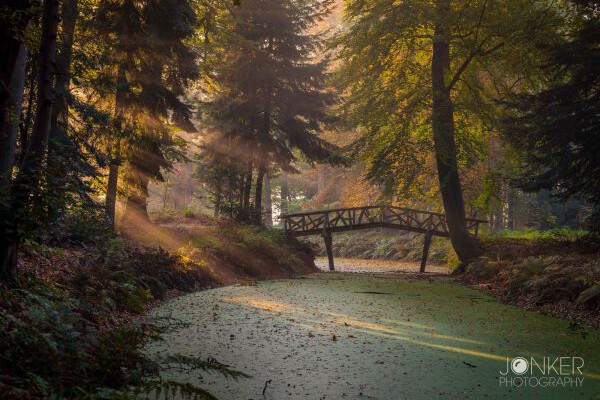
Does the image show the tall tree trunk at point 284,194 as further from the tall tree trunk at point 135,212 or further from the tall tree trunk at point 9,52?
the tall tree trunk at point 9,52

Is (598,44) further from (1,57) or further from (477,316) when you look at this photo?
(1,57)

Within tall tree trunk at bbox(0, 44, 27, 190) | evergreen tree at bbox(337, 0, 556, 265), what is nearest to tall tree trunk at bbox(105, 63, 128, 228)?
tall tree trunk at bbox(0, 44, 27, 190)

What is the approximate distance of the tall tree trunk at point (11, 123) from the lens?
502 centimetres

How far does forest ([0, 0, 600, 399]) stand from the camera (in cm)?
470

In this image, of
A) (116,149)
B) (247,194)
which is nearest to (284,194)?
(247,194)

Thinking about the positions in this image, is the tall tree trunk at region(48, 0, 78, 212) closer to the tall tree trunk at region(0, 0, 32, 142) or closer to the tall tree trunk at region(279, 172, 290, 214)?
the tall tree trunk at region(0, 0, 32, 142)

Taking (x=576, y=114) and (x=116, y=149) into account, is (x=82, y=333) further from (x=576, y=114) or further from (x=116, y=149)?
(x=576, y=114)

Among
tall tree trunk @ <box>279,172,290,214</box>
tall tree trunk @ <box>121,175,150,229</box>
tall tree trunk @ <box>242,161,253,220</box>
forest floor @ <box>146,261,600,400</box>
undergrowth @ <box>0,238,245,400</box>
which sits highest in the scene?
tall tree trunk @ <box>279,172,290,214</box>

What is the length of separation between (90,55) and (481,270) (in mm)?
11889

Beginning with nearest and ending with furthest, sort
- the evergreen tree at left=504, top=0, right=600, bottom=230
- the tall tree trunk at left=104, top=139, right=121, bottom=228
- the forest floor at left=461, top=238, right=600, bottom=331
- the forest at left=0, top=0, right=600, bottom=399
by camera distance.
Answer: the forest at left=0, top=0, right=600, bottom=399, the forest floor at left=461, top=238, right=600, bottom=331, the evergreen tree at left=504, top=0, right=600, bottom=230, the tall tree trunk at left=104, top=139, right=121, bottom=228

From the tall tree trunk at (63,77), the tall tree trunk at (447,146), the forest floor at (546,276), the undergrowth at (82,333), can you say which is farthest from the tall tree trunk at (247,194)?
the undergrowth at (82,333)

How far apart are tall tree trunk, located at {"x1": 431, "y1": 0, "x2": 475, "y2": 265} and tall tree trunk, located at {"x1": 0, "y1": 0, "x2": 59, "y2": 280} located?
11252 millimetres

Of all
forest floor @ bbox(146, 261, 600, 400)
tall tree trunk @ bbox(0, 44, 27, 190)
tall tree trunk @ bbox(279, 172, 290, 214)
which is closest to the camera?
forest floor @ bbox(146, 261, 600, 400)

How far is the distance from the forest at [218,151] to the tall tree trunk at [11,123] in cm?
2
